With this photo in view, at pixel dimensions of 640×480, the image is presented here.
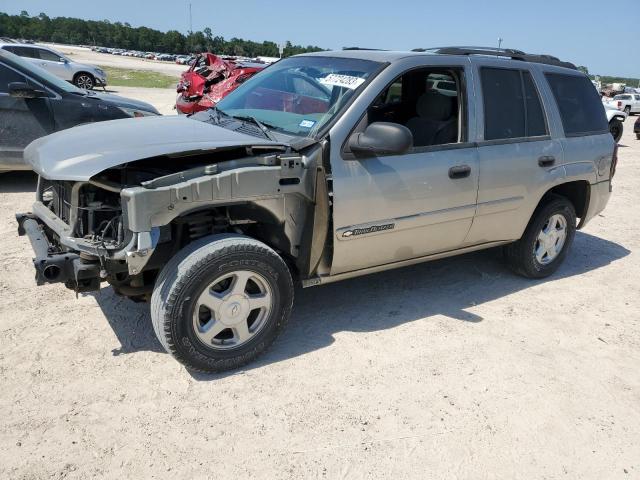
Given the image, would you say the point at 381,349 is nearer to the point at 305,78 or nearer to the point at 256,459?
the point at 256,459

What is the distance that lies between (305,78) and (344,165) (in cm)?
96

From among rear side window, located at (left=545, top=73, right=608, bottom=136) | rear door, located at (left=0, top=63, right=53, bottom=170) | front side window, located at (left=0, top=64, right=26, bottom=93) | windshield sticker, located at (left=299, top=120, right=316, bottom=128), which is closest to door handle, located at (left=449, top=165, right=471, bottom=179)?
windshield sticker, located at (left=299, top=120, right=316, bottom=128)

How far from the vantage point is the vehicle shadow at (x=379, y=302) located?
146 inches

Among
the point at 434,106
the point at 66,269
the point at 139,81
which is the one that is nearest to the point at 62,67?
the point at 139,81

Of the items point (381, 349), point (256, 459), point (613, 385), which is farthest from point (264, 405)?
point (613, 385)

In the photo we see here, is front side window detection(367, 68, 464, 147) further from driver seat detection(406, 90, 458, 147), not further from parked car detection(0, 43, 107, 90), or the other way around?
parked car detection(0, 43, 107, 90)

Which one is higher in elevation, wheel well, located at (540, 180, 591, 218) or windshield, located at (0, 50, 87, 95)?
windshield, located at (0, 50, 87, 95)

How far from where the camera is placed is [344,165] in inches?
136

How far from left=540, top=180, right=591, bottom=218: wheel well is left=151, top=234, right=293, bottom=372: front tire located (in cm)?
301

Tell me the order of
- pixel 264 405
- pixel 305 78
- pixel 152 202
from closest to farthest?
pixel 152 202
pixel 264 405
pixel 305 78

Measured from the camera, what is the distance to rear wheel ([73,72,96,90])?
2117 centimetres

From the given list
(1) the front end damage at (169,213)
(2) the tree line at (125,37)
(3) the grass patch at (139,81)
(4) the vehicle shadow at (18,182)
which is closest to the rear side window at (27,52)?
(3) the grass patch at (139,81)

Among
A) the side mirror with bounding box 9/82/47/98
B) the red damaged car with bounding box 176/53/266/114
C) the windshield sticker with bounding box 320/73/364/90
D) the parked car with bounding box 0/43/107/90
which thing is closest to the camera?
the windshield sticker with bounding box 320/73/364/90

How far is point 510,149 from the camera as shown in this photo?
14.0 feet
